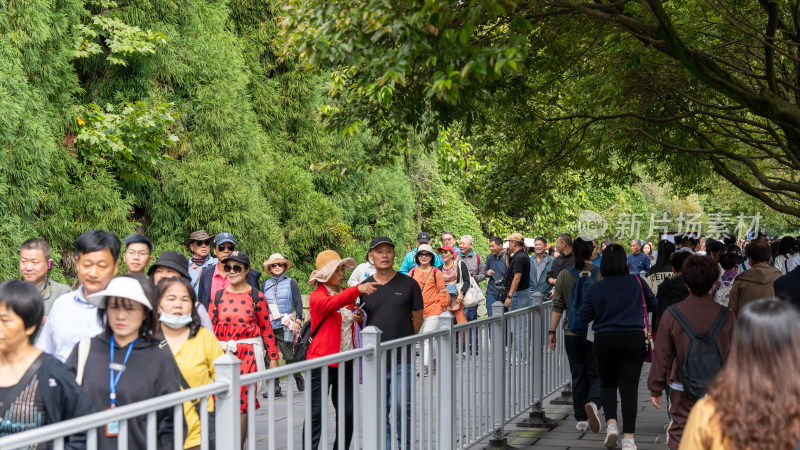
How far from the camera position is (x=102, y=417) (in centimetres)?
300

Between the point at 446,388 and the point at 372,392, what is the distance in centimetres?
148

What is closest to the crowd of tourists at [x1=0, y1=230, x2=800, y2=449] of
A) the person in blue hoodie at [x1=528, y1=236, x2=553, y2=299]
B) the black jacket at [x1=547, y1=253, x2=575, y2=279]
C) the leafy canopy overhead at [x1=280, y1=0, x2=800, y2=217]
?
the black jacket at [x1=547, y1=253, x2=575, y2=279]

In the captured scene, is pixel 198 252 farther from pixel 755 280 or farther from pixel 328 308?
pixel 755 280

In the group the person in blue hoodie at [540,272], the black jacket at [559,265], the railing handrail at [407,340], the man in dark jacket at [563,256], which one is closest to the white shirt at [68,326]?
the railing handrail at [407,340]

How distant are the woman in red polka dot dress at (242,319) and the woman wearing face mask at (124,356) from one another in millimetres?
2547

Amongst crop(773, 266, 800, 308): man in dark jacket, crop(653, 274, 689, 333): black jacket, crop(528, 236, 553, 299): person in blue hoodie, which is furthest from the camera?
crop(528, 236, 553, 299): person in blue hoodie

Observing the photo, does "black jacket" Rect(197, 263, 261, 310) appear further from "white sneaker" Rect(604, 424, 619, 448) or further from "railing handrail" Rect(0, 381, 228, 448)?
"railing handrail" Rect(0, 381, 228, 448)

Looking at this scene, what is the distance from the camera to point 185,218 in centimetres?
1386

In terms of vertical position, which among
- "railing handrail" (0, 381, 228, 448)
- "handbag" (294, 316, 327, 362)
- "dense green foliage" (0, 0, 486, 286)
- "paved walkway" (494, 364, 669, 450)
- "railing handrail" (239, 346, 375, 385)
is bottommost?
"paved walkway" (494, 364, 669, 450)

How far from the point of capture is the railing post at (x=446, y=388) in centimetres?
652

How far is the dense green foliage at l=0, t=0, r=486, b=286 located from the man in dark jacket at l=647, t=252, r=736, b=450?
3.53 m

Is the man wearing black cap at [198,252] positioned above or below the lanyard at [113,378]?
above

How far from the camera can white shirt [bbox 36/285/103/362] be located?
16.0ft

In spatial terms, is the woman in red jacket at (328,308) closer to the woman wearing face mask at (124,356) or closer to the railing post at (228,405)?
the woman wearing face mask at (124,356)
